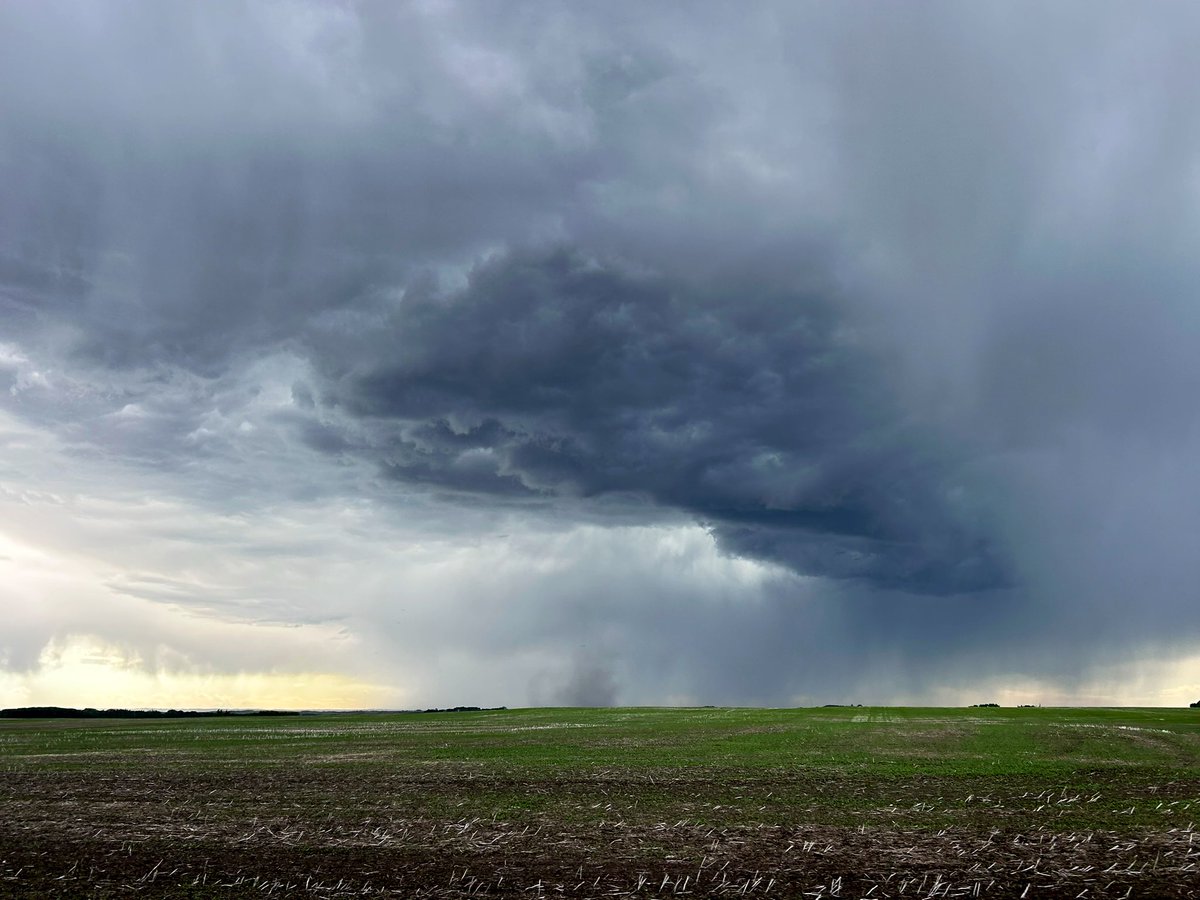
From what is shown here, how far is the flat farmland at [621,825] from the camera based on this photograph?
19.7m

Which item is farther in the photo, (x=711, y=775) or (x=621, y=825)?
(x=711, y=775)

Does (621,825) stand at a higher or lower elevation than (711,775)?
higher

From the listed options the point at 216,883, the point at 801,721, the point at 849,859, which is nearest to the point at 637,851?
the point at 849,859

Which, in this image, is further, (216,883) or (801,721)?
(801,721)

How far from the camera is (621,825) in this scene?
26.3 m

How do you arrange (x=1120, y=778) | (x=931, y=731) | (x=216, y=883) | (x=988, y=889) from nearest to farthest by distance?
(x=988, y=889) → (x=216, y=883) → (x=1120, y=778) → (x=931, y=731)

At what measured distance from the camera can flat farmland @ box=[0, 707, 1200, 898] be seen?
64.5 ft

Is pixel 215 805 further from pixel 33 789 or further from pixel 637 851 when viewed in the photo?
pixel 637 851

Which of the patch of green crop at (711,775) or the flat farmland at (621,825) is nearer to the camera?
the flat farmland at (621,825)

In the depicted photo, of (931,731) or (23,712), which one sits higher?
(931,731)

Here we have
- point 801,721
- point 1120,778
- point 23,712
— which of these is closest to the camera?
point 1120,778

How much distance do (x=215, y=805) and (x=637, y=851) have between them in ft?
62.3

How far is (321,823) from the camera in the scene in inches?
1083

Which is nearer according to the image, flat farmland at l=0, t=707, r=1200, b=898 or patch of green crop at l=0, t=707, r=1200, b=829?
flat farmland at l=0, t=707, r=1200, b=898
